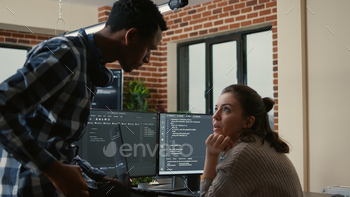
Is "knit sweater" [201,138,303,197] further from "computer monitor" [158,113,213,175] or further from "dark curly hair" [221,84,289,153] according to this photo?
"computer monitor" [158,113,213,175]

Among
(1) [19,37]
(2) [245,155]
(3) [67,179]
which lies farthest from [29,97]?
(1) [19,37]

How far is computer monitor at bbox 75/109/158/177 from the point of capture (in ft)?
6.72

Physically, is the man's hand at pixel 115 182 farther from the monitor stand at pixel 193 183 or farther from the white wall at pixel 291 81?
the white wall at pixel 291 81

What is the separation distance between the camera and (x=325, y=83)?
11.3 ft

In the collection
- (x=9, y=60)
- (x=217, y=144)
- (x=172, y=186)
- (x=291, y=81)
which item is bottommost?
(x=172, y=186)

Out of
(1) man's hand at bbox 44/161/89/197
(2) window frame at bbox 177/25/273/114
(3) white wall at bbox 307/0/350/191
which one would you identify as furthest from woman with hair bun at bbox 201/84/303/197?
(2) window frame at bbox 177/25/273/114

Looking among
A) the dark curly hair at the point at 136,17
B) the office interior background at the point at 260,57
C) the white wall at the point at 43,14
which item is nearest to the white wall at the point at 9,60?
the office interior background at the point at 260,57

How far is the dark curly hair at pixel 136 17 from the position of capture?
1.05 meters

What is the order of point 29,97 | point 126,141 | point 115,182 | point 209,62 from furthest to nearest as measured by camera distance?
point 209,62 < point 126,141 < point 115,182 < point 29,97

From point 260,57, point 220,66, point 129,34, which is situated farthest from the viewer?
point 220,66

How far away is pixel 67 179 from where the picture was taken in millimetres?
917

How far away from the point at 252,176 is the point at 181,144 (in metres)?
0.89

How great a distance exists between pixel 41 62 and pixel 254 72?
15.9 feet

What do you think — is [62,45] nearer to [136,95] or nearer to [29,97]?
[29,97]
